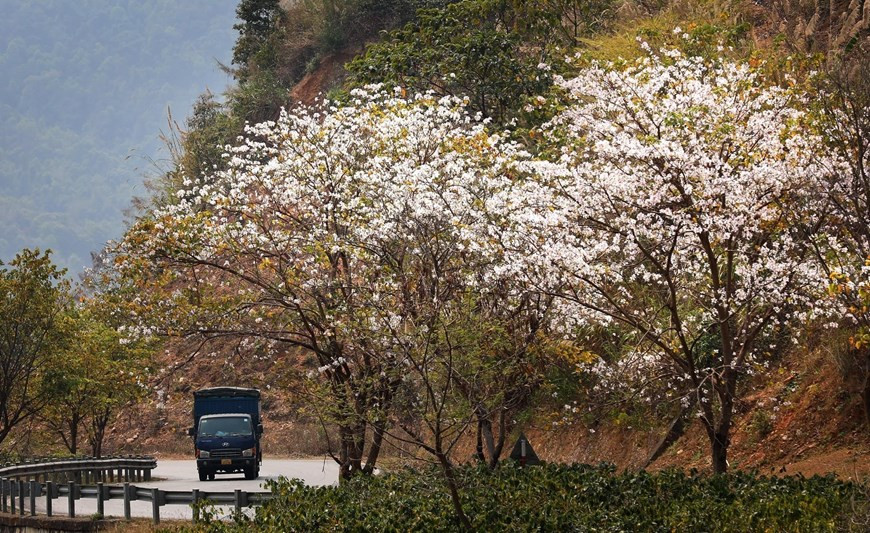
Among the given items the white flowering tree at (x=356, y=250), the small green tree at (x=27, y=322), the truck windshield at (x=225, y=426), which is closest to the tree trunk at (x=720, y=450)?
the white flowering tree at (x=356, y=250)

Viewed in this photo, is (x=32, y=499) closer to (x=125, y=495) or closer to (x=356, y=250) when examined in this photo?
(x=125, y=495)

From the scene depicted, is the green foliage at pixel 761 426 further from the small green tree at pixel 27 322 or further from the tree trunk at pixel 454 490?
the small green tree at pixel 27 322

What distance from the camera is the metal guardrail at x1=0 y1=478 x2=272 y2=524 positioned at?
789 inches

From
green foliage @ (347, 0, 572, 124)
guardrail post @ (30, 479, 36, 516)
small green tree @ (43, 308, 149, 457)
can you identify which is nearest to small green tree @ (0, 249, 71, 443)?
small green tree @ (43, 308, 149, 457)

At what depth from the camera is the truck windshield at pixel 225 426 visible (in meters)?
36.0

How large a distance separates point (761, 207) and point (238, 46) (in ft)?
182

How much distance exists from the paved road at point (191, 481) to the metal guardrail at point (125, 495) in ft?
1.33

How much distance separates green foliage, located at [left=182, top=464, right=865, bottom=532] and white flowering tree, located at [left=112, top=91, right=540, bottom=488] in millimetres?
1147

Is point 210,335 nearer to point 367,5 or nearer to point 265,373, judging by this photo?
point 265,373

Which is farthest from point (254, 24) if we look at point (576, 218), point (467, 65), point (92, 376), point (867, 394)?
point (867, 394)

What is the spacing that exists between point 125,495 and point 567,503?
944 cm

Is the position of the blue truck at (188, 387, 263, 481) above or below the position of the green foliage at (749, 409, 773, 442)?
above

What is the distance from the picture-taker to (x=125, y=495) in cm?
2181

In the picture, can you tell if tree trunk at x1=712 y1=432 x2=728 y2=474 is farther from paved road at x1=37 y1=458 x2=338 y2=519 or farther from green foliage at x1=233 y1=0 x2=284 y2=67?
green foliage at x1=233 y1=0 x2=284 y2=67
